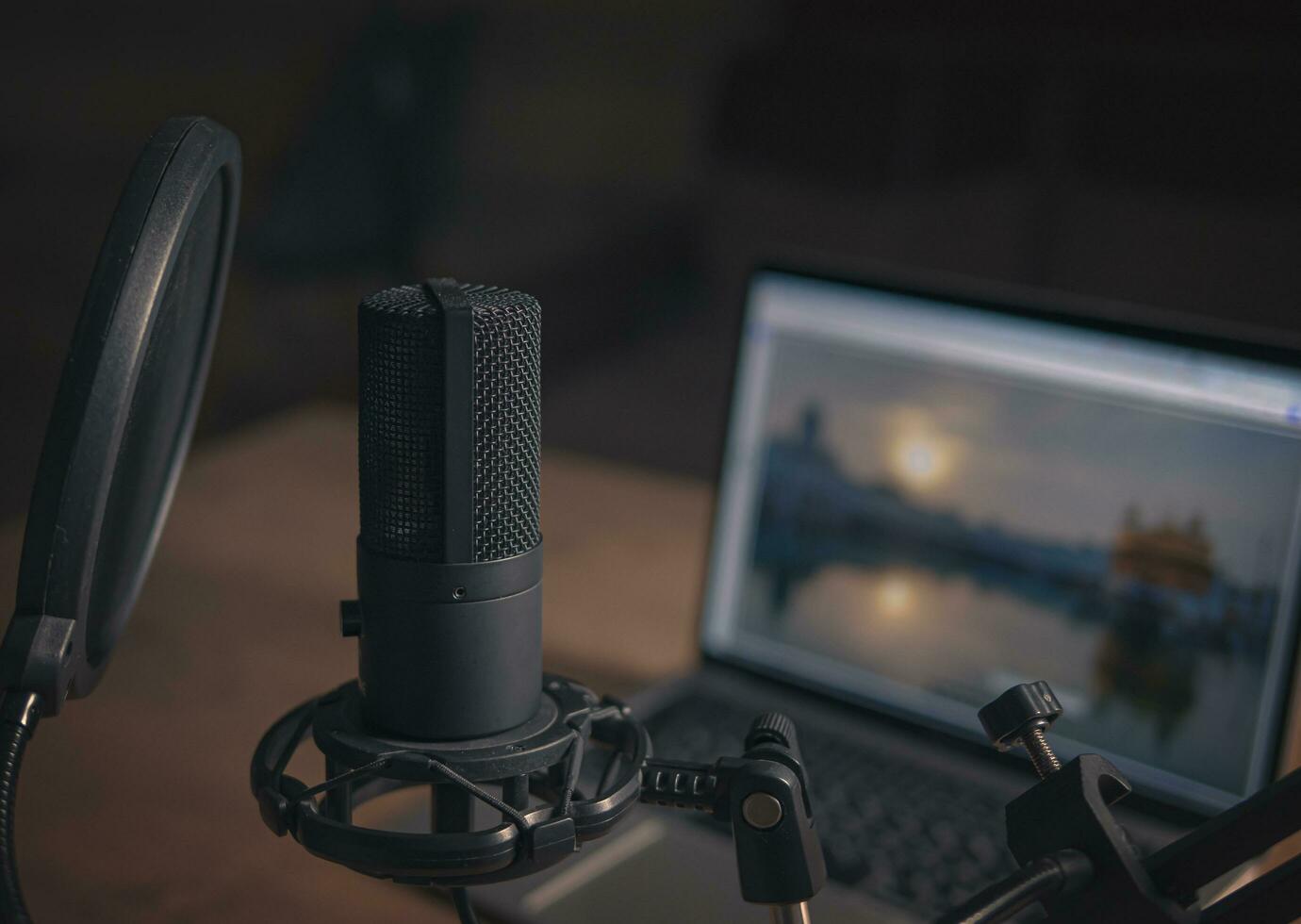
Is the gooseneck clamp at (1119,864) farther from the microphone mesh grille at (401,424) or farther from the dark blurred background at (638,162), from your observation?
the dark blurred background at (638,162)

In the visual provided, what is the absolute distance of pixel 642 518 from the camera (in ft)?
4.31

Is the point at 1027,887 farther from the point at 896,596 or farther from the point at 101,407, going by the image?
the point at 896,596

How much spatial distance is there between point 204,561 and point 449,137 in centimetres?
59

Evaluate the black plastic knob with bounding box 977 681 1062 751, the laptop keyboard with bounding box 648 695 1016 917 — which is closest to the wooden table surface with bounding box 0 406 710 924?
the laptop keyboard with bounding box 648 695 1016 917

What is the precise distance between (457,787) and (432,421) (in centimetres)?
11

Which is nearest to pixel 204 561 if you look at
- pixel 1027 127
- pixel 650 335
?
pixel 650 335

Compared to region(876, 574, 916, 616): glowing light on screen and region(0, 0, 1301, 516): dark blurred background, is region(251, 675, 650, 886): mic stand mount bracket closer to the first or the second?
region(876, 574, 916, 616): glowing light on screen

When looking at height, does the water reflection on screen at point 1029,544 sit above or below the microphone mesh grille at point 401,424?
below

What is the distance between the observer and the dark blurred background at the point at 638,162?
3.56 feet

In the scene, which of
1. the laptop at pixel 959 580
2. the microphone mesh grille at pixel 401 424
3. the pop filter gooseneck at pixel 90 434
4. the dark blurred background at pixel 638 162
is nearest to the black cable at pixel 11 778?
the pop filter gooseneck at pixel 90 434

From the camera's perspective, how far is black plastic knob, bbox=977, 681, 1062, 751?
15.1 inches

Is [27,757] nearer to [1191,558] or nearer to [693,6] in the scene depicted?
[1191,558]

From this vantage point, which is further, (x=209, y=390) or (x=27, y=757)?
(x=209, y=390)

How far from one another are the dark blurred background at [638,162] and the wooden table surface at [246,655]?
0.43 ft
